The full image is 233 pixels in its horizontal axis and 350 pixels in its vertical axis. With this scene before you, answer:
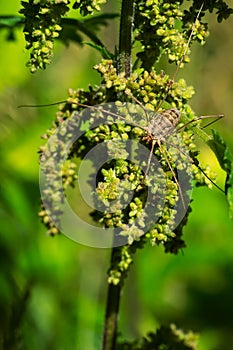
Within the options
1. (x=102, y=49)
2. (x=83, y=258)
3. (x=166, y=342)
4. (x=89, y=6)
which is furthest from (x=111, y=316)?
(x=83, y=258)

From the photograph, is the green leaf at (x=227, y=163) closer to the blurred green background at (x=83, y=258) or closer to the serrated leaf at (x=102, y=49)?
the serrated leaf at (x=102, y=49)

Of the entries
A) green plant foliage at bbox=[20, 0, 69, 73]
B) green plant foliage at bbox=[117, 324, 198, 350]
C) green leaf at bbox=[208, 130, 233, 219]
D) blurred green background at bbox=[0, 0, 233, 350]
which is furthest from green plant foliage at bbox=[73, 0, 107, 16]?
blurred green background at bbox=[0, 0, 233, 350]

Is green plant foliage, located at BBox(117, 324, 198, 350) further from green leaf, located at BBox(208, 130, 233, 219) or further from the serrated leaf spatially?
the serrated leaf

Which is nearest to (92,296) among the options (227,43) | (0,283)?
(0,283)

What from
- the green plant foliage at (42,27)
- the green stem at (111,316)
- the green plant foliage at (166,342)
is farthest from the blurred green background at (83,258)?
the green plant foliage at (42,27)

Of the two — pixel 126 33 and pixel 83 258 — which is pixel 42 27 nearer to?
pixel 126 33

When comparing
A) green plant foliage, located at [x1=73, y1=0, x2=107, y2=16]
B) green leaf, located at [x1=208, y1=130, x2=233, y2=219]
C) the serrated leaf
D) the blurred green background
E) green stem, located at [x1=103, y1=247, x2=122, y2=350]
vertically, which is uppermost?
the blurred green background
